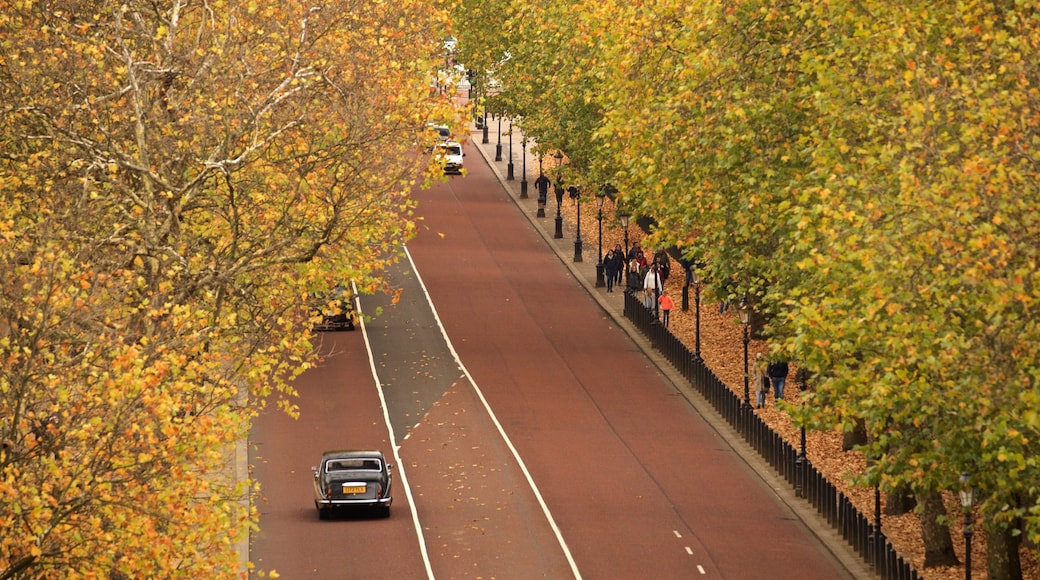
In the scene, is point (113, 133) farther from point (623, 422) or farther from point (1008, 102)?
point (623, 422)

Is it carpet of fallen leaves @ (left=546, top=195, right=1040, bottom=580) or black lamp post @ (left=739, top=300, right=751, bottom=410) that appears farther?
black lamp post @ (left=739, top=300, right=751, bottom=410)

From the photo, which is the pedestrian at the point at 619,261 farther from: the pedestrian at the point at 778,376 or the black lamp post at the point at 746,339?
the pedestrian at the point at 778,376

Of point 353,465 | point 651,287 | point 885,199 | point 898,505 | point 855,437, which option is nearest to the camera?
point 885,199

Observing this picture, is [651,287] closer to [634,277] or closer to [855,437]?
[634,277]

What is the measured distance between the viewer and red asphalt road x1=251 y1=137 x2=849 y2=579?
3334 cm

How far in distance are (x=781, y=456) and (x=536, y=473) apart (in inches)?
215

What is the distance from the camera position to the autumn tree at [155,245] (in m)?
17.8

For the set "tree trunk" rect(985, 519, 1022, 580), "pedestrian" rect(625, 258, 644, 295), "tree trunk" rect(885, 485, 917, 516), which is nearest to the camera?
"tree trunk" rect(985, 519, 1022, 580)

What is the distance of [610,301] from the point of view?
187 feet

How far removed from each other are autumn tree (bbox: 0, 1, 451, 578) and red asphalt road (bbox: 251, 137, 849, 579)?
14.3 ft

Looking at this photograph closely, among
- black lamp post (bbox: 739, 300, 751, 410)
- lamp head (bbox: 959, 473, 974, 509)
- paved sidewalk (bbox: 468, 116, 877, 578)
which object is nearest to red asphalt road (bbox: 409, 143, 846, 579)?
paved sidewalk (bbox: 468, 116, 877, 578)

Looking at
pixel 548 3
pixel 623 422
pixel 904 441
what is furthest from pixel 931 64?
pixel 548 3

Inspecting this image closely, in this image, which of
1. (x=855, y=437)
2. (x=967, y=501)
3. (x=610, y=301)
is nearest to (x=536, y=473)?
(x=855, y=437)

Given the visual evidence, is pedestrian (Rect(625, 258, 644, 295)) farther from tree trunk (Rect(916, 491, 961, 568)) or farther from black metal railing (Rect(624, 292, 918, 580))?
tree trunk (Rect(916, 491, 961, 568))
